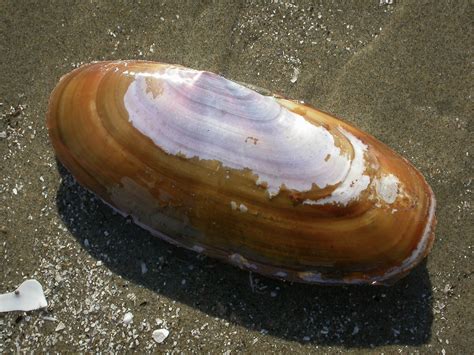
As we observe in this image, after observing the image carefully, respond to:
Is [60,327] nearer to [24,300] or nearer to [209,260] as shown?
[24,300]

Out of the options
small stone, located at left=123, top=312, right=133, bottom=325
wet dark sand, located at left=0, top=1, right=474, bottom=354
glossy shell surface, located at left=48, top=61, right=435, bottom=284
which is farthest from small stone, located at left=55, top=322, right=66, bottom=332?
glossy shell surface, located at left=48, top=61, right=435, bottom=284

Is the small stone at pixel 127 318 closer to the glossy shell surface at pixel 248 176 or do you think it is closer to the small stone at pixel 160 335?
the small stone at pixel 160 335

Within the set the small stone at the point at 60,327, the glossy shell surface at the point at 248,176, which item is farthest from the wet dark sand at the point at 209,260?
the glossy shell surface at the point at 248,176

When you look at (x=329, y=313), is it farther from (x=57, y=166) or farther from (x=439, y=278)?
(x=57, y=166)

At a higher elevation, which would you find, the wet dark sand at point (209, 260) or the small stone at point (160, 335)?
the wet dark sand at point (209, 260)

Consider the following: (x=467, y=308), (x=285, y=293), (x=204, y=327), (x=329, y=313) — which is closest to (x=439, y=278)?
(x=467, y=308)

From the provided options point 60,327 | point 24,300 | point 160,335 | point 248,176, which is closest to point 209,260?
point 160,335

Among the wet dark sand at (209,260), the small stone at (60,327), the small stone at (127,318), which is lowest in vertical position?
the small stone at (60,327)
